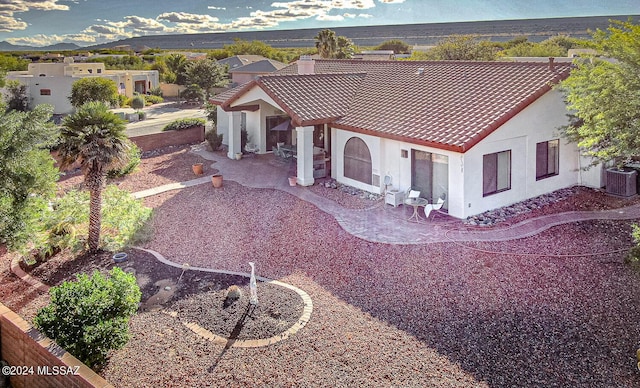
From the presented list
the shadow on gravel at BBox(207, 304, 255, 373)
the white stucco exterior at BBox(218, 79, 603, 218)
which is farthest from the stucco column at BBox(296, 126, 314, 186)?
the shadow on gravel at BBox(207, 304, 255, 373)

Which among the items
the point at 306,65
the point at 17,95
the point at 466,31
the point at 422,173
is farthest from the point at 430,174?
the point at 466,31

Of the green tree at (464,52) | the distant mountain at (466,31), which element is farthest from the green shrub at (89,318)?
the distant mountain at (466,31)

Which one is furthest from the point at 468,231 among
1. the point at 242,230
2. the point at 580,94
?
Result: the point at 242,230

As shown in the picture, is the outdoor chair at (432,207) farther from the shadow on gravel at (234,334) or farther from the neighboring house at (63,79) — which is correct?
the neighboring house at (63,79)

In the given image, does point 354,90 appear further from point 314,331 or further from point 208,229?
point 314,331

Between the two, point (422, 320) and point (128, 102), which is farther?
point (128, 102)

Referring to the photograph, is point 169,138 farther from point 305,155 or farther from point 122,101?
point 122,101
